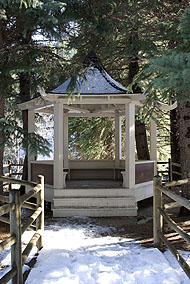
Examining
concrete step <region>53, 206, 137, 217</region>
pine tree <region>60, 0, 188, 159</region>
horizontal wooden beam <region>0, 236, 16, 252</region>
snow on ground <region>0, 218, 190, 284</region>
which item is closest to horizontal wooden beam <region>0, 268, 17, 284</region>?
horizontal wooden beam <region>0, 236, 16, 252</region>

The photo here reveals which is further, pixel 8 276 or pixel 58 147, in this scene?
pixel 58 147

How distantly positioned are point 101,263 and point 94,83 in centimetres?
541

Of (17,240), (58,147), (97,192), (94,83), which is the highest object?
(94,83)

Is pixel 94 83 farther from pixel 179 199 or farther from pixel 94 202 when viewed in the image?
pixel 179 199

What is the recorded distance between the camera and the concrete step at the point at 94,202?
24.8 ft

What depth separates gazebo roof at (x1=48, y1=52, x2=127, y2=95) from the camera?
25.0 feet

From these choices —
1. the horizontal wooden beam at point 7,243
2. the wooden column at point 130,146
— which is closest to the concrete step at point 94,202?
the wooden column at point 130,146

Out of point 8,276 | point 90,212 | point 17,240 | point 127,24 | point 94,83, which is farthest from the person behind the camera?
point 94,83

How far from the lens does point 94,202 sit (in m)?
7.61

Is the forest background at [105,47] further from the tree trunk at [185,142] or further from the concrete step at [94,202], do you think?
the concrete step at [94,202]

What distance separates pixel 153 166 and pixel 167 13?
15.4 feet

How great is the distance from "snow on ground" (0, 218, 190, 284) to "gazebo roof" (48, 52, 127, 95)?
3.90 m

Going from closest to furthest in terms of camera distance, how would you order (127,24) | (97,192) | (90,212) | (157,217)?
(157,217) → (127,24) → (90,212) → (97,192)

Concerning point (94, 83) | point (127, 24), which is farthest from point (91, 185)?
point (127, 24)
